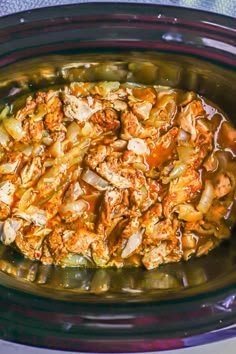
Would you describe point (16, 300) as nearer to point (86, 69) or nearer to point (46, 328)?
point (46, 328)

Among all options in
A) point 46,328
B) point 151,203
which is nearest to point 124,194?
point 151,203

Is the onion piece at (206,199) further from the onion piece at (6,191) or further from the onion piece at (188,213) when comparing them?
the onion piece at (6,191)

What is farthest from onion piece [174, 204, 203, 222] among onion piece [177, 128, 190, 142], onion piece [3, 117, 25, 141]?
onion piece [3, 117, 25, 141]

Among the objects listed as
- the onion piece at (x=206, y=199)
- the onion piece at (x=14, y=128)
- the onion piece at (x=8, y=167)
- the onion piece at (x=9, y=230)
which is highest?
the onion piece at (x=14, y=128)

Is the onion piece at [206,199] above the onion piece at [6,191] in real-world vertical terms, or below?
above

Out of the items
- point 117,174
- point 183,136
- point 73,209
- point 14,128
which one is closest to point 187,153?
point 183,136

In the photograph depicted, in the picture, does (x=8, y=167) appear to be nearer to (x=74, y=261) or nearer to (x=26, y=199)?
(x=26, y=199)

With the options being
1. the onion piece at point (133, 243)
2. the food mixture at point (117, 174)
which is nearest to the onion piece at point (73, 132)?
the food mixture at point (117, 174)

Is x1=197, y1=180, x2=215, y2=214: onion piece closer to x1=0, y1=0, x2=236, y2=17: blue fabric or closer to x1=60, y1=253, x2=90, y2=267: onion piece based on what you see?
x1=60, y1=253, x2=90, y2=267: onion piece
